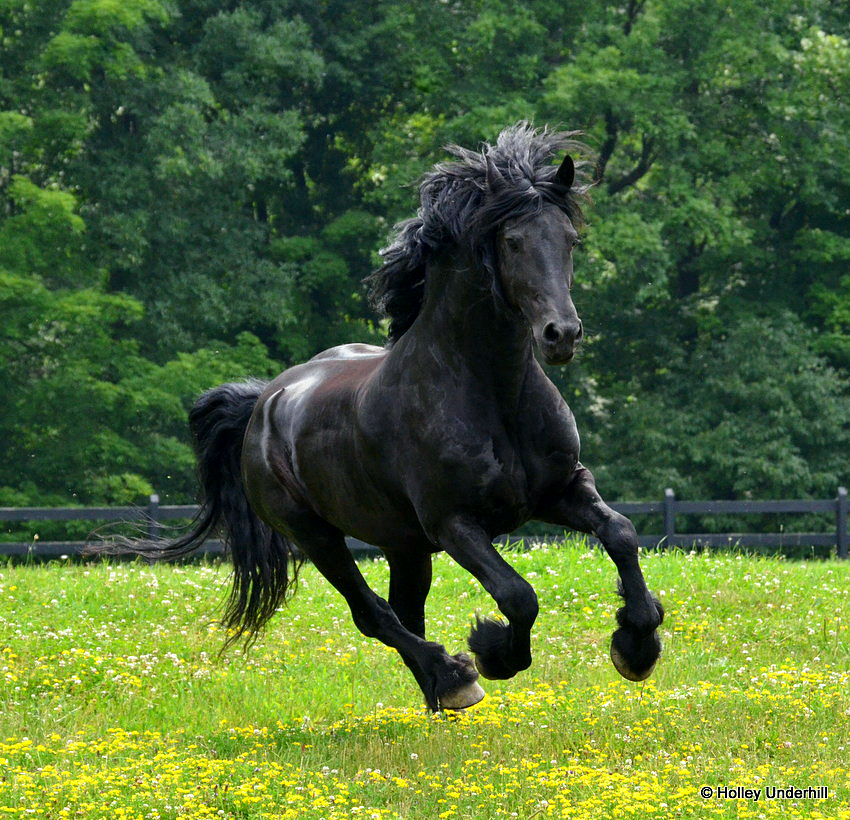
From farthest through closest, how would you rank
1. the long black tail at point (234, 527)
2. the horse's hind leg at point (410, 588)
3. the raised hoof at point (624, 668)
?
the long black tail at point (234, 527)
the horse's hind leg at point (410, 588)
the raised hoof at point (624, 668)

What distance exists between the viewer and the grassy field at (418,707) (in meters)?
5.89

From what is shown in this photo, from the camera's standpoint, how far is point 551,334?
527 centimetres

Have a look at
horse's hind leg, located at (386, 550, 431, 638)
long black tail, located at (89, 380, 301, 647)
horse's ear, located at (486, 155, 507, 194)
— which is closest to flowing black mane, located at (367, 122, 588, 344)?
horse's ear, located at (486, 155, 507, 194)

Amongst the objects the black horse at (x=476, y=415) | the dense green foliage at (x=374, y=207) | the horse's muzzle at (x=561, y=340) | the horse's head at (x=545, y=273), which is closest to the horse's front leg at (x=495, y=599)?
the black horse at (x=476, y=415)

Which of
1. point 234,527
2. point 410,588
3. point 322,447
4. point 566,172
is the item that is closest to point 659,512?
point 234,527

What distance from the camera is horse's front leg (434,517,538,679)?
5.98m

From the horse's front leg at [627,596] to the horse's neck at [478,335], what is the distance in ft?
2.06

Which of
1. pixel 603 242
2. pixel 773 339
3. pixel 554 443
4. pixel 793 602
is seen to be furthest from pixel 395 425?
pixel 773 339

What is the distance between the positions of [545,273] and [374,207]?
22.0 meters

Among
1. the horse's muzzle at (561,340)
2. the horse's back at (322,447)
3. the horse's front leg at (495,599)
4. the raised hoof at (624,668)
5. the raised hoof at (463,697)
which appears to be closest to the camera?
the horse's muzzle at (561,340)

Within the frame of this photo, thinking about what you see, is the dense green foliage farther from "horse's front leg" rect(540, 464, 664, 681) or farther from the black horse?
"horse's front leg" rect(540, 464, 664, 681)

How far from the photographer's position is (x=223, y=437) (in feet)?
30.2

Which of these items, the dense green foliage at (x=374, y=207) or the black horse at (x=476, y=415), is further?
the dense green foliage at (x=374, y=207)

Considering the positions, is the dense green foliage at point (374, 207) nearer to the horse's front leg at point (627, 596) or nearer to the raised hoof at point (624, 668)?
the horse's front leg at point (627, 596)
